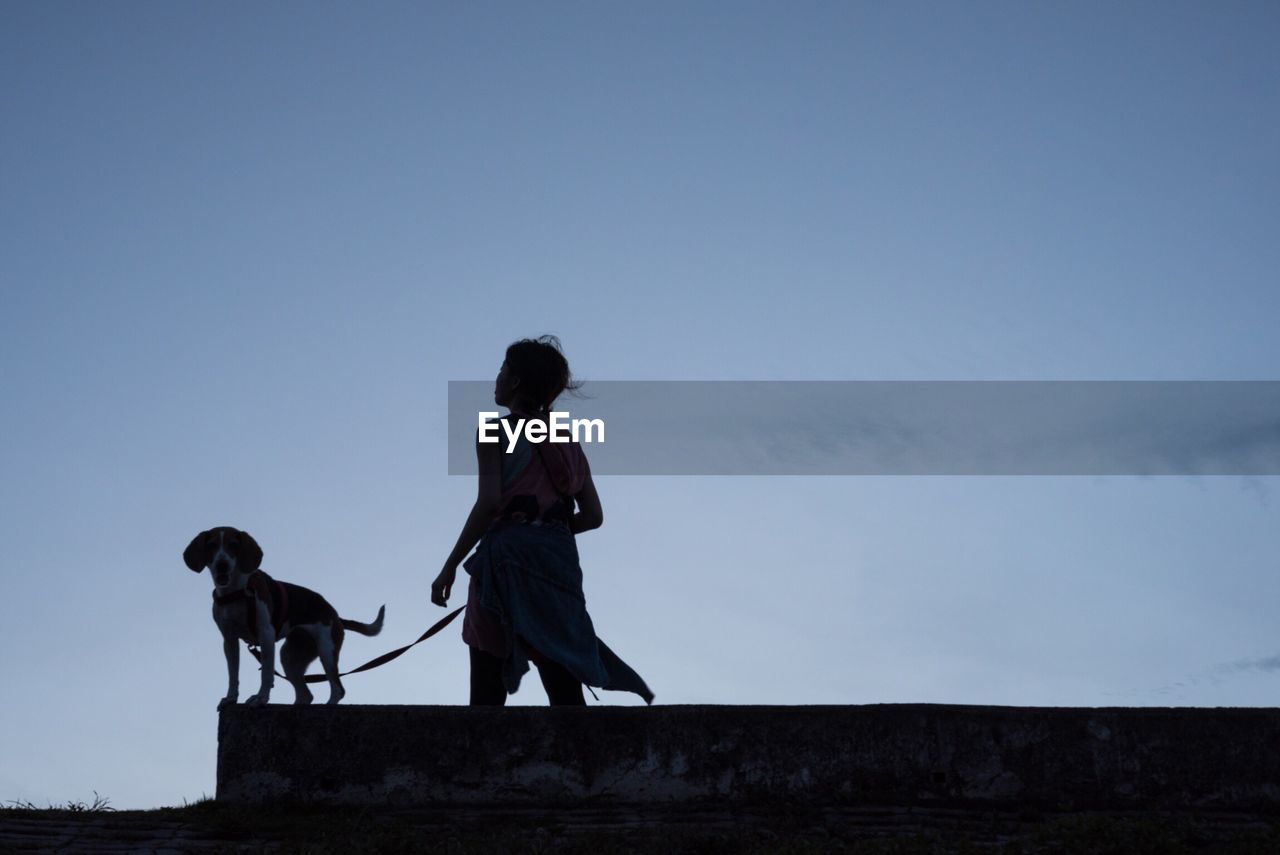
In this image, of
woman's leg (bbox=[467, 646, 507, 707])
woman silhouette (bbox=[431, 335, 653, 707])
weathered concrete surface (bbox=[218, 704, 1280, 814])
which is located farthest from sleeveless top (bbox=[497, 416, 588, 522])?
weathered concrete surface (bbox=[218, 704, 1280, 814])

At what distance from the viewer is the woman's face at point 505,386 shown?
727 centimetres

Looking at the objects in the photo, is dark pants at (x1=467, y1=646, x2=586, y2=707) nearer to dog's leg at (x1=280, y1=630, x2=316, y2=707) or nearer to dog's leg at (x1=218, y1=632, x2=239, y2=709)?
dog's leg at (x1=218, y1=632, x2=239, y2=709)

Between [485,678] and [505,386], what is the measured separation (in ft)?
5.57

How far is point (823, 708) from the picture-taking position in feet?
24.0

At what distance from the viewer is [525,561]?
725cm

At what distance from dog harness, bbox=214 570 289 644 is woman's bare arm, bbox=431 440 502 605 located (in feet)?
7.53

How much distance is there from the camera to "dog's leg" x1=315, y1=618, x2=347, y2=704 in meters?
10.1

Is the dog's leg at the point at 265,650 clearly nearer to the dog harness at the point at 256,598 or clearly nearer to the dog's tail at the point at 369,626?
the dog harness at the point at 256,598

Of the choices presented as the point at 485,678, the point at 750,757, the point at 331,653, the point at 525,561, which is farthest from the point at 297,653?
the point at 750,757

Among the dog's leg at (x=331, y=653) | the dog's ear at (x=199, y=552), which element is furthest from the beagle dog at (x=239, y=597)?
the dog's leg at (x=331, y=653)

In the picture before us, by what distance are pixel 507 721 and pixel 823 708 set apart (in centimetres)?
181

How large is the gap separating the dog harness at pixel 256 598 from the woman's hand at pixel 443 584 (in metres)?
2.29

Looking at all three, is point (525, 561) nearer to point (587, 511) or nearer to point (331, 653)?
point (587, 511)

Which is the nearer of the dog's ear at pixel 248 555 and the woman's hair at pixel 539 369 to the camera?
the woman's hair at pixel 539 369
